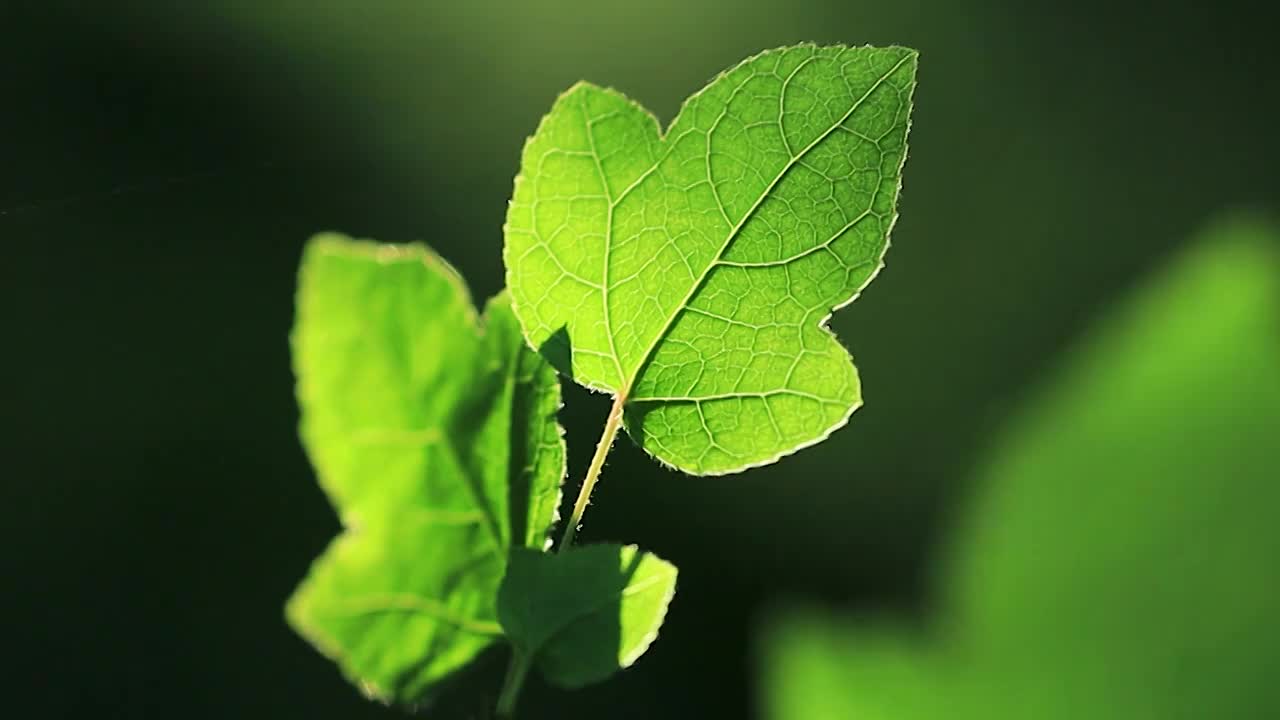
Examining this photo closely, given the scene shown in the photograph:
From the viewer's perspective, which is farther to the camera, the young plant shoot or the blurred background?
the blurred background

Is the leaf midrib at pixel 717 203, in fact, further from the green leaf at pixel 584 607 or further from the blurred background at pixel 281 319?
the blurred background at pixel 281 319

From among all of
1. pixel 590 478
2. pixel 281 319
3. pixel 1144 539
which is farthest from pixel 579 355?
pixel 281 319

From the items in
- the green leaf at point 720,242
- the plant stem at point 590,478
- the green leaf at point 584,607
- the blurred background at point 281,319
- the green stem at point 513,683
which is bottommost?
the blurred background at point 281,319

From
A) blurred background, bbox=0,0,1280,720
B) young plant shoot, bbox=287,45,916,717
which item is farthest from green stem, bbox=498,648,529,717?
blurred background, bbox=0,0,1280,720

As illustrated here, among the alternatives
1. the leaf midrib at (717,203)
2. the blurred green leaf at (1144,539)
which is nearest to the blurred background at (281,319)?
the leaf midrib at (717,203)

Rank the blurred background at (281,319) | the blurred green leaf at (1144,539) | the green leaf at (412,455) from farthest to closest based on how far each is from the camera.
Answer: the blurred background at (281,319) → the green leaf at (412,455) → the blurred green leaf at (1144,539)

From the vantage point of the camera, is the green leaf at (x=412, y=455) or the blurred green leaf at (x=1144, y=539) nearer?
the blurred green leaf at (x=1144, y=539)

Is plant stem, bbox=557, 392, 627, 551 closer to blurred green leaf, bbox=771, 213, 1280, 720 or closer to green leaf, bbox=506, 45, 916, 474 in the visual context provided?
green leaf, bbox=506, 45, 916, 474

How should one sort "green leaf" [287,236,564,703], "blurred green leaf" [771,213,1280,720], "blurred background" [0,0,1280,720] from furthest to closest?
"blurred background" [0,0,1280,720] < "green leaf" [287,236,564,703] < "blurred green leaf" [771,213,1280,720]
